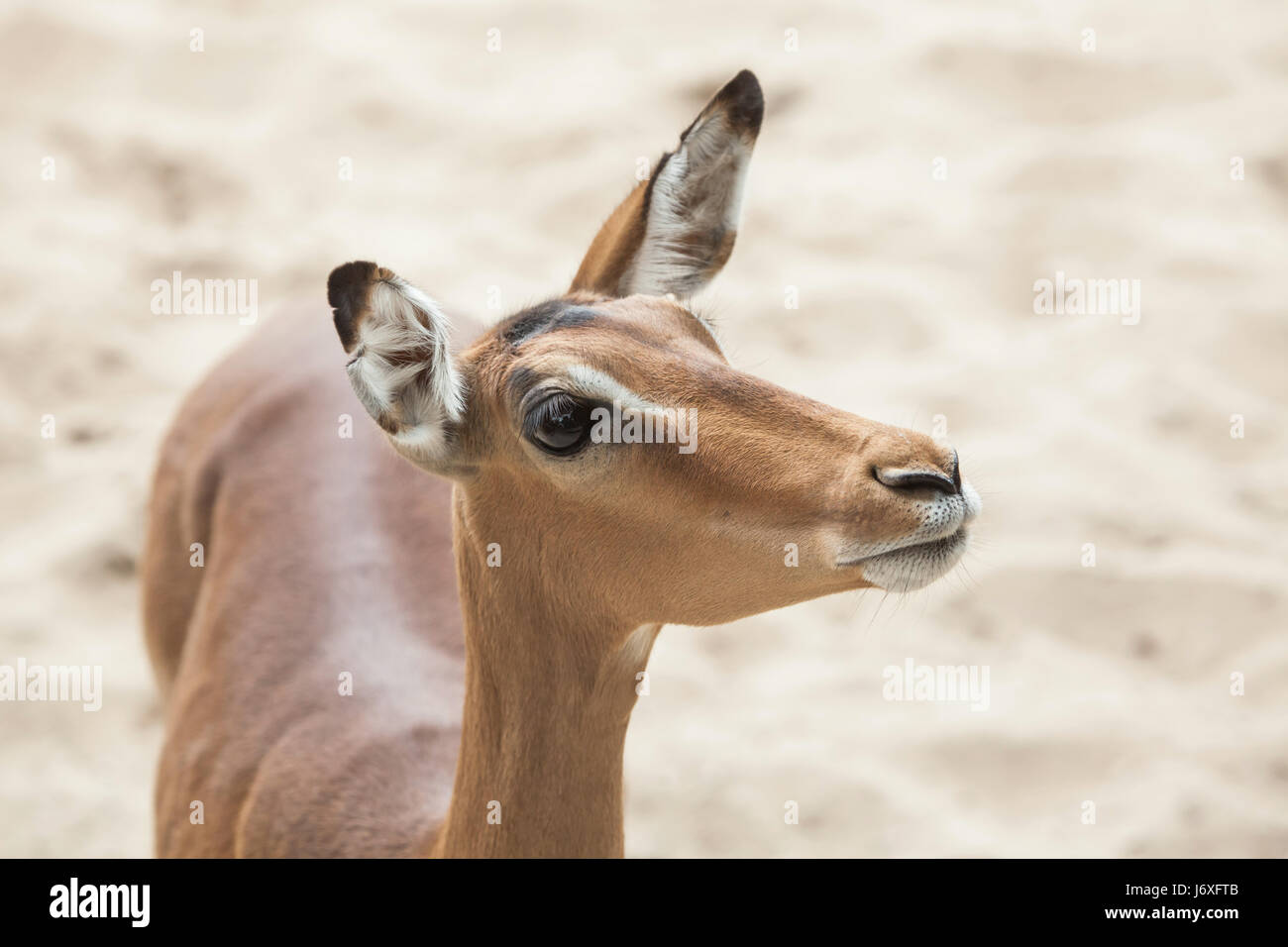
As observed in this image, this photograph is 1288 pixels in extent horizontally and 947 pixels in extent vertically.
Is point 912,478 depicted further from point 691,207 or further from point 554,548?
point 691,207

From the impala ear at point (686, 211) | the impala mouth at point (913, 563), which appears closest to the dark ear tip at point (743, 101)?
the impala ear at point (686, 211)

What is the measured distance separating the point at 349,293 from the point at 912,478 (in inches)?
34.4

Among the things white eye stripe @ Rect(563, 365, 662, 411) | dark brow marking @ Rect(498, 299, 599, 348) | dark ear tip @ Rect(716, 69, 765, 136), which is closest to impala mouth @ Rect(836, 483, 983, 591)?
white eye stripe @ Rect(563, 365, 662, 411)

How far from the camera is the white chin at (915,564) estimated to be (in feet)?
6.97

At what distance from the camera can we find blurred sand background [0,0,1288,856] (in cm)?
428

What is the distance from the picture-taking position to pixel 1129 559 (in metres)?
4.72

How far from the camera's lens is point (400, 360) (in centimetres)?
233

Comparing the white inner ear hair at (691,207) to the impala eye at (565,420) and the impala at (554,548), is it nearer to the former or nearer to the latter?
the impala at (554,548)

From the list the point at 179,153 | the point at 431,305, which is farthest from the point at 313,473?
the point at 179,153

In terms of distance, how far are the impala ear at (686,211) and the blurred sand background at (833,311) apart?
3.23 ft

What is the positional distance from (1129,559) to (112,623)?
331 centimetres

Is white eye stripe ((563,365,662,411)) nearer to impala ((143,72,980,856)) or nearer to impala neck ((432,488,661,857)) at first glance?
impala ((143,72,980,856))
